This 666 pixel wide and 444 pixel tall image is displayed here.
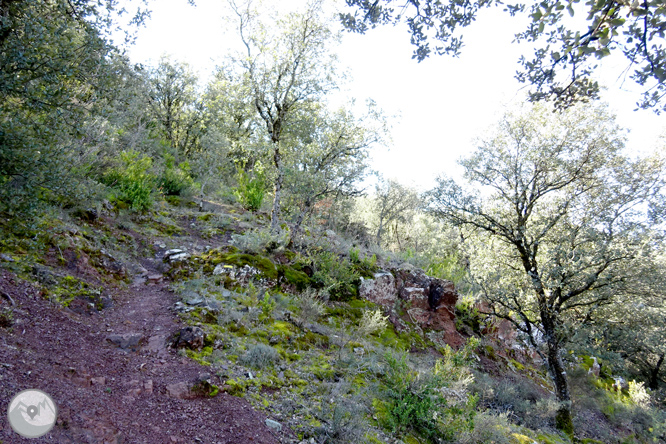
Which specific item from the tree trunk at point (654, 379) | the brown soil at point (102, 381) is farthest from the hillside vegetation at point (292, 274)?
the tree trunk at point (654, 379)

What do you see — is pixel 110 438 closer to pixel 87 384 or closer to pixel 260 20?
pixel 87 384

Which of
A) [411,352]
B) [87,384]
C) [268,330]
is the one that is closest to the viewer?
[87,384]

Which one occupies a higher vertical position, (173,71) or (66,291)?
(173,71)

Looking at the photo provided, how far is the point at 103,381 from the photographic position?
3.81 m

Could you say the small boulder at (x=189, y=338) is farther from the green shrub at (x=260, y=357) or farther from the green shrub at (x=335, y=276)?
the green shrub at (x=335, y=276)

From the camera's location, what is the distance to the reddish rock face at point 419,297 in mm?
10922

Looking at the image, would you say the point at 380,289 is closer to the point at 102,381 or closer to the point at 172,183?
the point at 102,381

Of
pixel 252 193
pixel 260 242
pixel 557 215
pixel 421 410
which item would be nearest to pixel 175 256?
pixel 260 242

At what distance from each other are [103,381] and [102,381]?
1 centimetres

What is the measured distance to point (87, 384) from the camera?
365 cm

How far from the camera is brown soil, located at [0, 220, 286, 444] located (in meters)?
3.13

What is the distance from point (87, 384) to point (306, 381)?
3.01 m

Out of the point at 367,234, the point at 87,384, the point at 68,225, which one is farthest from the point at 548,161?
the point at 367,234

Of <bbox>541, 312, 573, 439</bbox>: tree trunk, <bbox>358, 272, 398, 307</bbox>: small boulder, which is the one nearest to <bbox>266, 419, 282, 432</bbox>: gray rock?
<bbox>358, 272, 398, 307</bbox>: small boulder
